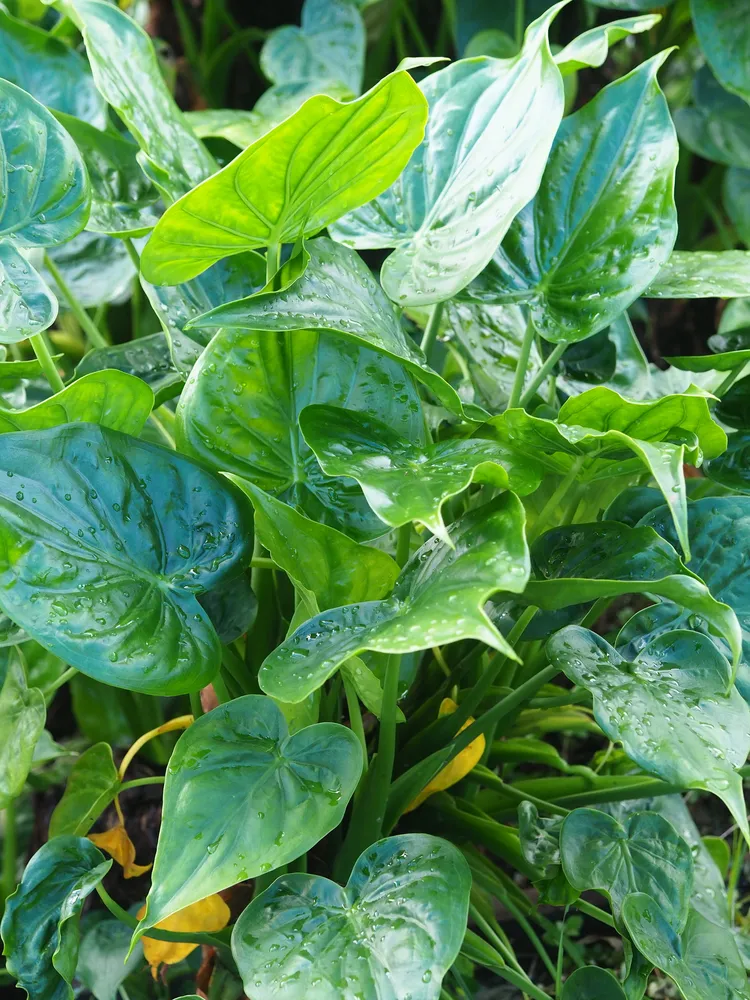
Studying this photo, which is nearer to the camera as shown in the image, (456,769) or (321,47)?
(456,769)

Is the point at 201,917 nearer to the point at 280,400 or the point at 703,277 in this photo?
the point at 280,400

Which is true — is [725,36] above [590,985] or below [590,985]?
above

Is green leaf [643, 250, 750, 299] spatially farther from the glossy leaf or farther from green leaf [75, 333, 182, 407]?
green leaf [75, 333, 182, 407]

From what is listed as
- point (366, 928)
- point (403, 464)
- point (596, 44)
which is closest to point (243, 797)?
point (366, 928)

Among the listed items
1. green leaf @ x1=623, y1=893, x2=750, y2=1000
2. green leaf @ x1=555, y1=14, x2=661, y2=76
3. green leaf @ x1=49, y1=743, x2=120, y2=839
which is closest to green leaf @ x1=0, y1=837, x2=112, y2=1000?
green leaf @ x1=49, y1=743, x2=120, y2=839

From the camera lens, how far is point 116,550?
0.53 meters

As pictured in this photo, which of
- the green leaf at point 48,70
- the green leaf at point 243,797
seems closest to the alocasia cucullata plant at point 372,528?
the green leaf at point 243,797

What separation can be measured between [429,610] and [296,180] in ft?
0.83

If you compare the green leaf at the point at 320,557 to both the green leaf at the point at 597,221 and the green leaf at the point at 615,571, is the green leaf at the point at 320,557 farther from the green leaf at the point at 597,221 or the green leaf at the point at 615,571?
the green leaf at the point at 597,221

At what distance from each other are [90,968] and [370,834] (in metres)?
0.32

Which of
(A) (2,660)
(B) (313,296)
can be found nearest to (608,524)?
(B) (313,296)

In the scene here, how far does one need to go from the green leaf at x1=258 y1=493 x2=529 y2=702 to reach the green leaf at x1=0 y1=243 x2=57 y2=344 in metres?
0.25

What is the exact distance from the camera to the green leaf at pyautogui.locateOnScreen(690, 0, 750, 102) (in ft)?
4.04

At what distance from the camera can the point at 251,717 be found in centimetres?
54
